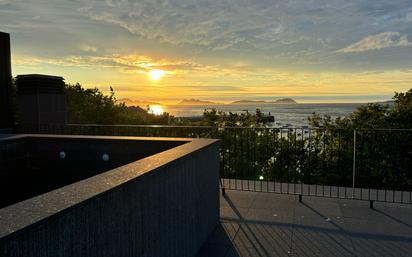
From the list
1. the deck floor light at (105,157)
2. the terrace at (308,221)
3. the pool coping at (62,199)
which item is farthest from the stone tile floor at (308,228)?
the deck floor light at (105,157)

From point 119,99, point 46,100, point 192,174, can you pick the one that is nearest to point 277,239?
point 192,174

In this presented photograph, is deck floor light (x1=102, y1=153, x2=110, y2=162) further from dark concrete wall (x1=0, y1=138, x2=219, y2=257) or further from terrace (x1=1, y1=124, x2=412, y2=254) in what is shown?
terrace (x1=1, y1=124, x2=412, y2=254)

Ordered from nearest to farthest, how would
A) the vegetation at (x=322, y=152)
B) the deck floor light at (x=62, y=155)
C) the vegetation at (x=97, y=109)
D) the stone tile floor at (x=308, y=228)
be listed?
the stone tile floor at (x=308, y=228)
the deck floor light at (x=62, y=155)
the vegetation at (x=322, y=152)
the vegetation at (x=97, y=109)

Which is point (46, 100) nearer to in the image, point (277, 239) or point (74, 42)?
point (74, 42)

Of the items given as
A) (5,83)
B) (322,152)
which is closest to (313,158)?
(322,152)

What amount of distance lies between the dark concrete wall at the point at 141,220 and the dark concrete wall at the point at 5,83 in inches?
249

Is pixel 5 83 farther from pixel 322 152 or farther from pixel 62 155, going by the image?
pixel 322 152

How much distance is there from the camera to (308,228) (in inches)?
186

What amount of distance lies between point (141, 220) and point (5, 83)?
759 cm

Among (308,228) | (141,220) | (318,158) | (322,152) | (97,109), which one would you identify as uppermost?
(97,109)

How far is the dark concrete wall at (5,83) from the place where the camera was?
8.26 metres

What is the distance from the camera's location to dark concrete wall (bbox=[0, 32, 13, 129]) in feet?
27.1

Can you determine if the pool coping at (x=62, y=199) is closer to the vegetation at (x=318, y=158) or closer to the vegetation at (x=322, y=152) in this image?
the vegetation at (x=322, y=152)

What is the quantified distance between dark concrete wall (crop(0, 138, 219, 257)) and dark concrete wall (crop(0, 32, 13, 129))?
6.32 m
